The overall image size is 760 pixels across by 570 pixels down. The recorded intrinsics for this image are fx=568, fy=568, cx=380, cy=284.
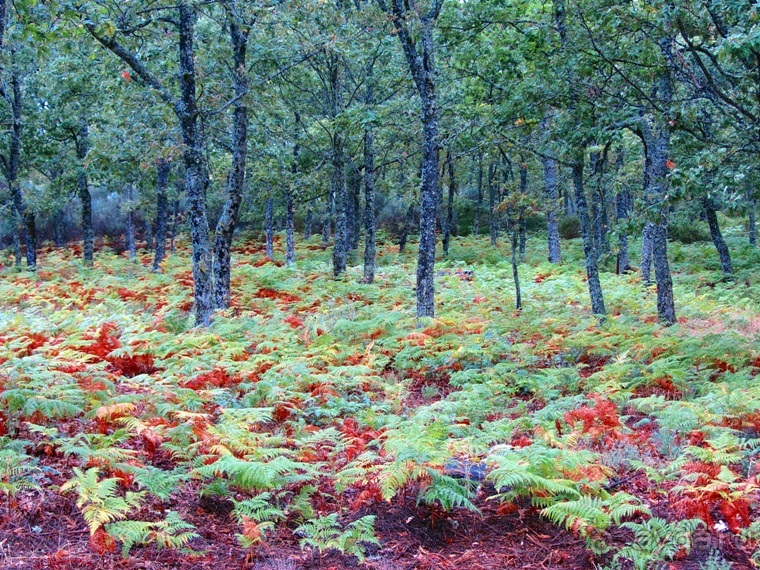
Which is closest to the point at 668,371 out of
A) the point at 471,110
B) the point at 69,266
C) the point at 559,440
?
the point at 559,440

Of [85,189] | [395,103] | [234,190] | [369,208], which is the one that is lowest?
[369,208]

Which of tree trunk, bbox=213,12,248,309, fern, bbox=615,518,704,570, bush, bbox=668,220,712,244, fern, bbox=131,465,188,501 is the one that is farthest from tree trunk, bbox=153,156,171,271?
bush, bbox=668,220,712,244

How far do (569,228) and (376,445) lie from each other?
30024 millimetres

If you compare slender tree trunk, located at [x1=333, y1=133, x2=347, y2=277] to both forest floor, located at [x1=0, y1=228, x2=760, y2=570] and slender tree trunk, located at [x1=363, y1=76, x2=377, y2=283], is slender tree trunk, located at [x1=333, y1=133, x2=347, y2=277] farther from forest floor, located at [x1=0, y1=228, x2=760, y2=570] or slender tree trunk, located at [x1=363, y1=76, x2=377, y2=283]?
forest floor, located at [x1=0, y1=228, x2=760, y2=570]

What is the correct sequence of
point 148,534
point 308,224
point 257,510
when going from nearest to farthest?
point 148,534 < point 257,510 < point 308,224

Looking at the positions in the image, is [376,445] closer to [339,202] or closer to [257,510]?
[257,510]

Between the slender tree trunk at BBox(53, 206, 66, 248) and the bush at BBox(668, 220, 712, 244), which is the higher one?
the slender tree trunk at BBox(53, 206, 66, 248)

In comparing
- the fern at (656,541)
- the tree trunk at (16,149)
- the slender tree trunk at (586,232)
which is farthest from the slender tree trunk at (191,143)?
the tree trunk at (16,149)

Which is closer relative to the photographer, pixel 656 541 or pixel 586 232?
pixel 656 541

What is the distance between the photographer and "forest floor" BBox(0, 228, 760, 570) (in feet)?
13.6

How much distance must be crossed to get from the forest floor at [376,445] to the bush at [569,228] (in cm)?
2253

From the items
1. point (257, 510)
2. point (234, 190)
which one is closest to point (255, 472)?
point (257, 510)

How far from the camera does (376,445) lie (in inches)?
230

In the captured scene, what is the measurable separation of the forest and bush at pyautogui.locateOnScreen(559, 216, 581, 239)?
11696 mm
